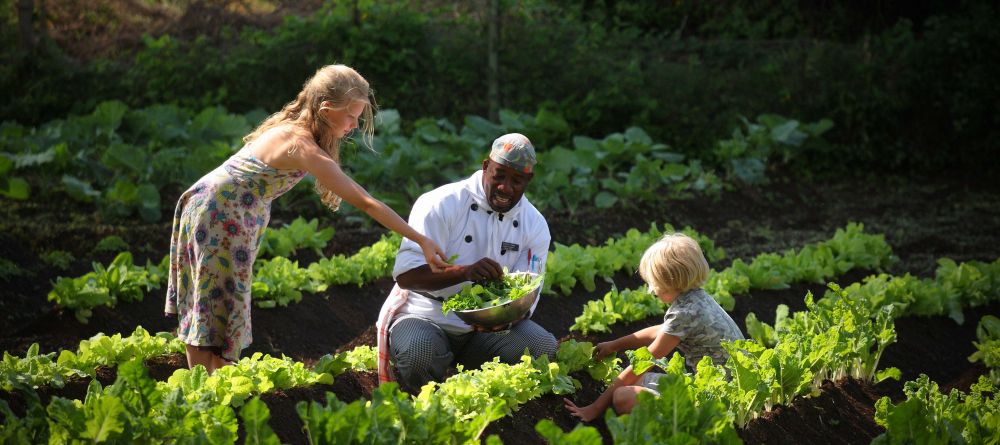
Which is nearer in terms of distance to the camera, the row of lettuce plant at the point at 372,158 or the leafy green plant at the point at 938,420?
the leafy green plant at the point at 938,420

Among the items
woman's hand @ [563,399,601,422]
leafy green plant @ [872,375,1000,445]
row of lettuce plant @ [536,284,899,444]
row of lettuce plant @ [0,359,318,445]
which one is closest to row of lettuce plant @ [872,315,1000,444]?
leafy green plant @ [872,375,1000,445]

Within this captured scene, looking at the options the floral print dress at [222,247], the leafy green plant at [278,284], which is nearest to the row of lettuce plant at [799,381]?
the floral print dress at [222,247]

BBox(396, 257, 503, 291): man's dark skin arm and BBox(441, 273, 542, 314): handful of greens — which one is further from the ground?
BBox(396, 257, 503, 291): man's dark skin arm

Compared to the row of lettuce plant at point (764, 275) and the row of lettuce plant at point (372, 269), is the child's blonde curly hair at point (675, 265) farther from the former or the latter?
the row of lettuce plant at point (372, 269)

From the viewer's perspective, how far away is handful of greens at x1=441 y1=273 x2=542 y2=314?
460cm

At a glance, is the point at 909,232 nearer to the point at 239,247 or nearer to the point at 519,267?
the point at 519,267

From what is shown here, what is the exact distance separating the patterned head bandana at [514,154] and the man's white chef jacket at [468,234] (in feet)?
0.87

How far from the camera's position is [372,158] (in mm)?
9672

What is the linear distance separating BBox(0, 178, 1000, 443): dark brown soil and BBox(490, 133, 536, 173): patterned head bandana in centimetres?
97

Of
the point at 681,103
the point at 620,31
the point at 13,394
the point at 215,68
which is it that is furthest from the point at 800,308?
the point at 620,31

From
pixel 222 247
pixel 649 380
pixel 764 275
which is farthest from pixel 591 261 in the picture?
pixel 222 247

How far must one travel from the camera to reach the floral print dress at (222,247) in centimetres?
473

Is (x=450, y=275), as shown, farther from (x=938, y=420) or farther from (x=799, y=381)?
(x=938, y=420)

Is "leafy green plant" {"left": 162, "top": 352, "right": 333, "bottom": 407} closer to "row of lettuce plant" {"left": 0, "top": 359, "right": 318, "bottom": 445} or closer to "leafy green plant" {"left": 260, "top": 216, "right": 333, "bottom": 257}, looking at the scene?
"row of lettuce plant" {"left": 0, "top": 359, "right": 318, "bottom": 445}
